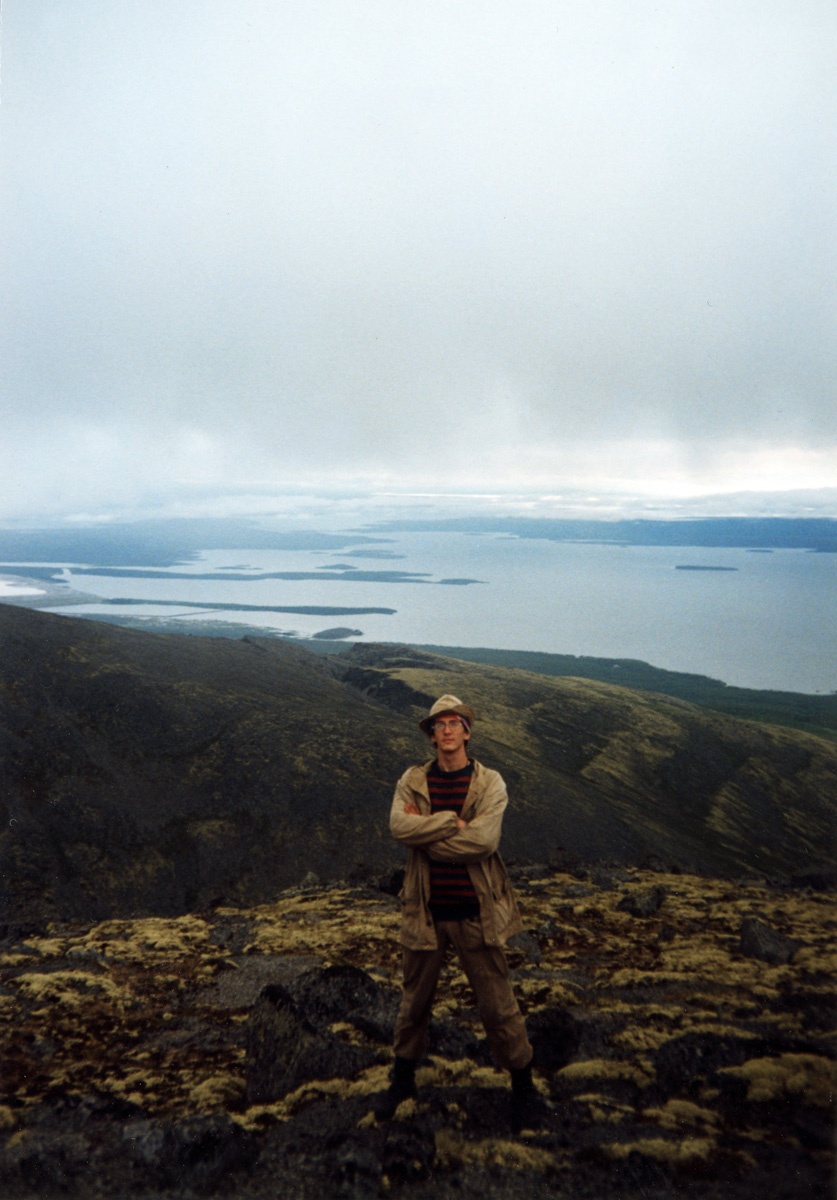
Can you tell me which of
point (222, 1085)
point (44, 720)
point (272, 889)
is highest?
point (222, 1085)

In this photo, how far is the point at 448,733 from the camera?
21.4ft

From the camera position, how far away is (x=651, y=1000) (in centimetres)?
1066

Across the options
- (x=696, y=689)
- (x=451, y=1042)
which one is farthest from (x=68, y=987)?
(x=696, y=689)

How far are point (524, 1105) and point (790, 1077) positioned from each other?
3.24 metres

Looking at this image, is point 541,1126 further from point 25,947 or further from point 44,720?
point 44,720

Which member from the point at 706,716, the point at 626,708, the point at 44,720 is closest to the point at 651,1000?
the point at 44,720

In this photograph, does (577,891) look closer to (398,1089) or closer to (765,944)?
(765,944)

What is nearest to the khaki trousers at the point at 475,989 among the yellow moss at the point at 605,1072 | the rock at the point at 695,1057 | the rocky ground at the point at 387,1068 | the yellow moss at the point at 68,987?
the rocky ground at the point at 387,1068

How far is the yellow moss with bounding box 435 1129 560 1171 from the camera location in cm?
591

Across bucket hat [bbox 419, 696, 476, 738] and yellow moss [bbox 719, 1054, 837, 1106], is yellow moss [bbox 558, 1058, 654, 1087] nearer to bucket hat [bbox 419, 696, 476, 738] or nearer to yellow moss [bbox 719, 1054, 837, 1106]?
yellow moss [bbox 719, 1054, 837, 1106]

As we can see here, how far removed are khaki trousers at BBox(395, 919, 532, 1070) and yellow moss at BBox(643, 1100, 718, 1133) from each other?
1611 millimetres

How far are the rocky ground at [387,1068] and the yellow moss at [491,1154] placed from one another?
0.07 ft

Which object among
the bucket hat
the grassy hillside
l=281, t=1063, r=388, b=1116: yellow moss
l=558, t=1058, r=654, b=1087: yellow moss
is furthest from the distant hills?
the grassy hillside

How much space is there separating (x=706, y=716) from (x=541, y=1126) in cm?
8645
